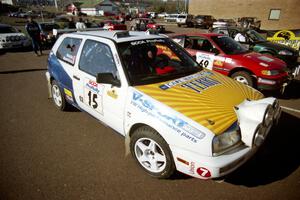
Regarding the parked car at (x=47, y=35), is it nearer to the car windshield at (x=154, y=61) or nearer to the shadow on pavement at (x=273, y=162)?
the car windshield at (x=154, y=61)

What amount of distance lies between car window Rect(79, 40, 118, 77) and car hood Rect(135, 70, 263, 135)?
2.28ft

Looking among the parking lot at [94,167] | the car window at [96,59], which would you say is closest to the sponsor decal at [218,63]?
the parking lot at [94,167]

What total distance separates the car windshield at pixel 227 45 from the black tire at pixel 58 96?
14.4 feet

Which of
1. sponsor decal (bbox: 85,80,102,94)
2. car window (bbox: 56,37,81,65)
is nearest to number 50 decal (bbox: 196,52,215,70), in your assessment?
car window (bbox: 56,37,81,65)

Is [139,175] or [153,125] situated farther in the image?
[139,175]

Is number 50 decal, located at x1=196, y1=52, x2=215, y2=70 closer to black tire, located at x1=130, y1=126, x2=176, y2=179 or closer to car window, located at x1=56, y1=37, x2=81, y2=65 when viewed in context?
car window, located at x1=56, y1=37, x2=81, y2=65

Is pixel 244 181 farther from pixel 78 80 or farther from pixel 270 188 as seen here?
pixel 78 80

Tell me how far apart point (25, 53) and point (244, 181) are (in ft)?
41.1

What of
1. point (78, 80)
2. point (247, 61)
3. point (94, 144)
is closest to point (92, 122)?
point (94, 144)

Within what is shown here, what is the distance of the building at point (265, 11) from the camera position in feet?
95.5

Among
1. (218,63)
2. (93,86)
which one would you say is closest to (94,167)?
(93,86)

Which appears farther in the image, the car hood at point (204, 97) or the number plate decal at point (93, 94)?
the number plate decal at point (93, 94)

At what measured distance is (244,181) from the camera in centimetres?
288

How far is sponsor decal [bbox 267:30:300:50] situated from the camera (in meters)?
10.3
